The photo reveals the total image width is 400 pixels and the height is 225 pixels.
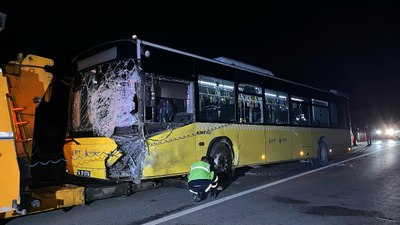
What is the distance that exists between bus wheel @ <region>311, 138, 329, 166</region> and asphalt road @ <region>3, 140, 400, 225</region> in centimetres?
397

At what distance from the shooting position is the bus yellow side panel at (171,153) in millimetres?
7461

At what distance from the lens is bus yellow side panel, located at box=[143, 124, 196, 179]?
7461mm

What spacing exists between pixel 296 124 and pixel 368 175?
3000mm

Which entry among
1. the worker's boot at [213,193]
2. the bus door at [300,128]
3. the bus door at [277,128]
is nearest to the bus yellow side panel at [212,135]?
the worker's boot at [213,193]

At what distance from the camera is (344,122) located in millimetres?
17234

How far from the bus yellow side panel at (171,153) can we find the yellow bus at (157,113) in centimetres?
2

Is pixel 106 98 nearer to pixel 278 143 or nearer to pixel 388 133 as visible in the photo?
pixel 278 143

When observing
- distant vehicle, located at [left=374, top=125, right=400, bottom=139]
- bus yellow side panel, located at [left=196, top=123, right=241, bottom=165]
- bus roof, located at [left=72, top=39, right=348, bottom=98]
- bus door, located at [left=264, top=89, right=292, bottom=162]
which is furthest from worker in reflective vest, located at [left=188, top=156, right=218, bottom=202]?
distant vehicle, located at [left=374, top=125, right=400, bottom=139]

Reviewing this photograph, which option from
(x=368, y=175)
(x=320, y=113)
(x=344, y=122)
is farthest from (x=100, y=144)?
(x=344, y=122)

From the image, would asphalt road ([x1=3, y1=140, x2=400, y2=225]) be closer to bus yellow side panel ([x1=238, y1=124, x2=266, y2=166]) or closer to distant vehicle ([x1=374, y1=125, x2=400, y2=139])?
bus yellow side panel ([x1=238, y1=124, x2=266, y2=166])

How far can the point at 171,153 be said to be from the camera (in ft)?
25.9

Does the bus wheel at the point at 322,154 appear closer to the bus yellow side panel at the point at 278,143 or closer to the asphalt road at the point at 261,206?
the bus yellow side panel at the point at 278,143

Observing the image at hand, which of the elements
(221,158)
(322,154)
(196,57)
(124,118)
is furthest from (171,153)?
(322,154)

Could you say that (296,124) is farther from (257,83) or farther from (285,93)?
(257,83)
